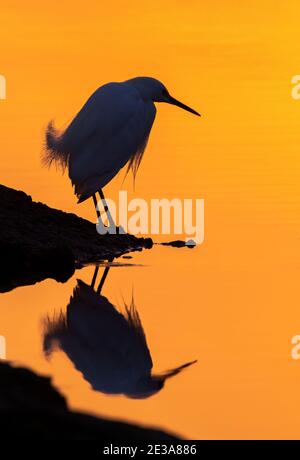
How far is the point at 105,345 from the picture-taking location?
895 centimetres

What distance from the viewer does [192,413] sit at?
288 inches

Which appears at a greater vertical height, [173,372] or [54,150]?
[54,150]

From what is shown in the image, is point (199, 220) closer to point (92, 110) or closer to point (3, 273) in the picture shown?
point (92, 110)

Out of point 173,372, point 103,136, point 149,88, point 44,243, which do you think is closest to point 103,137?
point 103,136

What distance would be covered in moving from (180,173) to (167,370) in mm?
8718

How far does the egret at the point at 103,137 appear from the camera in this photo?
13.2 metres

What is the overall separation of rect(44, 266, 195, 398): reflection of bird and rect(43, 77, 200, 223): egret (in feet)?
8.66

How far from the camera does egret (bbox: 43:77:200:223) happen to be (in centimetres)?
1325

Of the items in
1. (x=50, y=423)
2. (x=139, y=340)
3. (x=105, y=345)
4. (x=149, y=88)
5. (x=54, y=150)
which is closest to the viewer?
(x=50, y=423)

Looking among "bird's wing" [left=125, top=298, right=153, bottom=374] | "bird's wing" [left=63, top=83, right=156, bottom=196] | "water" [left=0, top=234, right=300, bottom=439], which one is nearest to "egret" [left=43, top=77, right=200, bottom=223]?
"bird's wing" [left=63, top=83, right=156, bottom=196]

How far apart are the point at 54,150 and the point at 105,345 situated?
17.0 ft

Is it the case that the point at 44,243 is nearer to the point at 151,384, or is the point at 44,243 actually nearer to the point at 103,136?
the point at 103,136

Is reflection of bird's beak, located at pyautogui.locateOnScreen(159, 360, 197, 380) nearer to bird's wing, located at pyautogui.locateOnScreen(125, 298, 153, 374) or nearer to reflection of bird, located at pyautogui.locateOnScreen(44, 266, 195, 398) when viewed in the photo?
reflection of bird, located at pyautogui.locateOnScreen(44, 266, 195, 398)

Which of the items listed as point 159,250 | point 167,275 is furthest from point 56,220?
point 167,275
